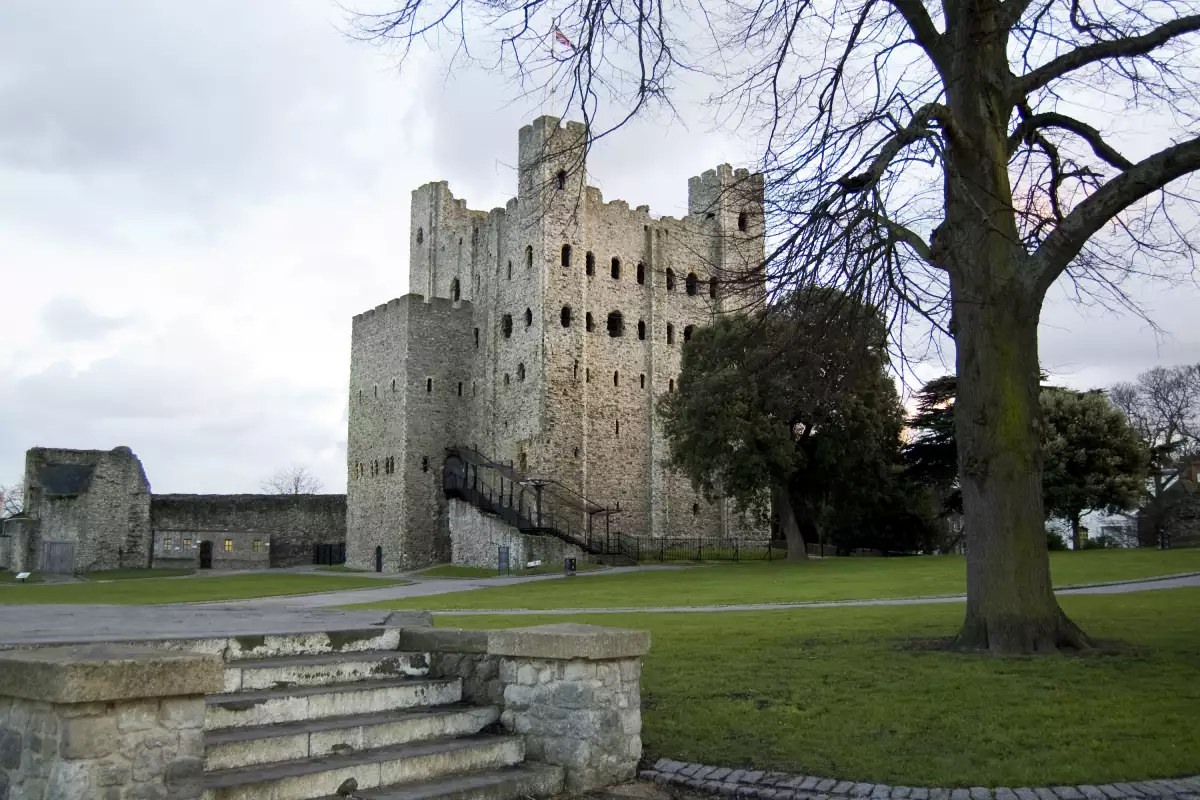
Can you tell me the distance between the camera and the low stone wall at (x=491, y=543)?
124ft

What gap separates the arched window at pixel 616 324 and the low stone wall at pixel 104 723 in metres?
40.8

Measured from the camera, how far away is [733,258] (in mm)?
44844

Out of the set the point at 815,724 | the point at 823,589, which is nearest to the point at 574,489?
the point at 823,589

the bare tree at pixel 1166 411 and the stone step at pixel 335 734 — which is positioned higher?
the bare tree at pixel 1166 411

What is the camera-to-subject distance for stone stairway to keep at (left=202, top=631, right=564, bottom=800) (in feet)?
18.1

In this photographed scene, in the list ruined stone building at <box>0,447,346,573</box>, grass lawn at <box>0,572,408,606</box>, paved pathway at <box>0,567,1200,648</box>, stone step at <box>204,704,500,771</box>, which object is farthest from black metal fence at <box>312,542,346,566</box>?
stone step at <box>204,704,500,771</box>

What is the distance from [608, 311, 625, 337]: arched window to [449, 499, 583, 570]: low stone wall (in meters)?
10.2

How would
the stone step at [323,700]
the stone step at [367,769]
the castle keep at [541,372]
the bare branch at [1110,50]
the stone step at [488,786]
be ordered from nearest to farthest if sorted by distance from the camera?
the stone step at [367,769] < the stone step at [488,786] < the stone step at [323,700] < the bare branch at [1110,50] < the castle keep at [541,372]

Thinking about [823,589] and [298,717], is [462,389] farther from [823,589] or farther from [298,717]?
[298,717]

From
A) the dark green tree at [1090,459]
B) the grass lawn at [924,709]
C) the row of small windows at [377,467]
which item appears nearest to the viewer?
the grass lawn at [924,709]

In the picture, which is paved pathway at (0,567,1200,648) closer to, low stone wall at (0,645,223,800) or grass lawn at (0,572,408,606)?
low stone wall at (0,645,223,800)

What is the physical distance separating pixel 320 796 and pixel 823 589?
56.1ft

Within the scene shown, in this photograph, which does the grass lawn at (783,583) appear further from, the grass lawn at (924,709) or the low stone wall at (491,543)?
the grass lawn at (924,709)

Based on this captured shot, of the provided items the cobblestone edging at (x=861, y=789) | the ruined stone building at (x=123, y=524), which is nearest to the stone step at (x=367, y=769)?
the cobblestone edging at (x=861, y=789)
